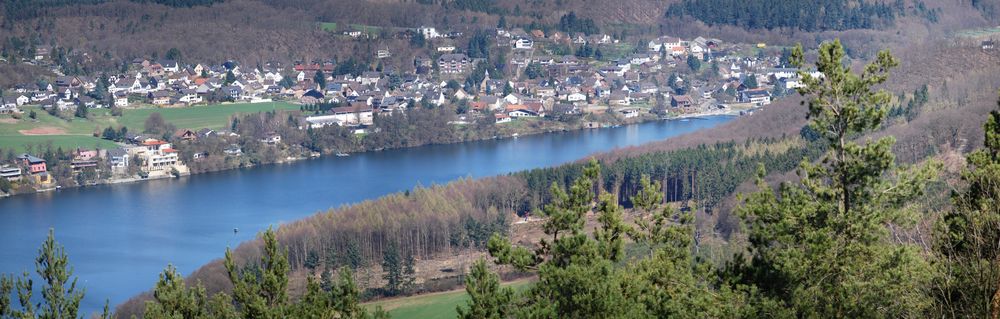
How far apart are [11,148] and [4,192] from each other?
6.15 ft

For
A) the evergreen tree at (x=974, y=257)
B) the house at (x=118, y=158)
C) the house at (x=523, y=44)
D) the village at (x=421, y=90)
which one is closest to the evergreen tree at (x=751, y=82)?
the village at (x=421, y=90)

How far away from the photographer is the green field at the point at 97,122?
16594 mm

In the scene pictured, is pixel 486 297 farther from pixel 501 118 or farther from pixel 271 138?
pixel 501 118

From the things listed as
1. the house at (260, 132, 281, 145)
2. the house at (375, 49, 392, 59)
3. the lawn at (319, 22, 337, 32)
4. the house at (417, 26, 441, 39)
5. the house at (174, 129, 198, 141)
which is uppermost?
the lawn at (319, 22, 337, 32)

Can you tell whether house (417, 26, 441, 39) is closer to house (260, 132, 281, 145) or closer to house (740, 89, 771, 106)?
house (740, 89, 771, 106)

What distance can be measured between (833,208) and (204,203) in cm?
1012

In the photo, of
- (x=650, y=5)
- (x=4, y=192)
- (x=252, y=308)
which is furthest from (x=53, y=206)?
(x=650, y=5)

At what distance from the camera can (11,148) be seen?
52.1 ft

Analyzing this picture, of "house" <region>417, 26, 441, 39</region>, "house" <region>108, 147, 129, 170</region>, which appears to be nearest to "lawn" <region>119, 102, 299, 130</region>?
"house" <region>108, 147, 129, 170</region>

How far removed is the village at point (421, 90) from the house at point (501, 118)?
0.03 meters

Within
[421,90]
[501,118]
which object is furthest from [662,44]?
[501,118]

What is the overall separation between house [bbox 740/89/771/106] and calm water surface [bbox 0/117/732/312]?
13.0ft

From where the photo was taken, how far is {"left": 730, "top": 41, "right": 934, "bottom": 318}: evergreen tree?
3537mm

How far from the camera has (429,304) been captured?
27.7ft
